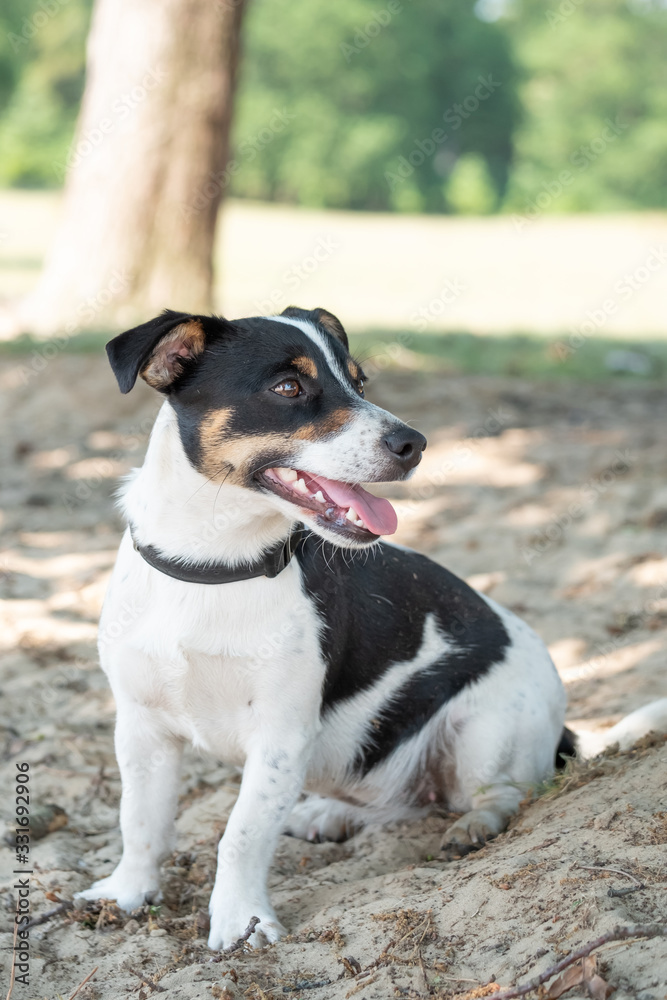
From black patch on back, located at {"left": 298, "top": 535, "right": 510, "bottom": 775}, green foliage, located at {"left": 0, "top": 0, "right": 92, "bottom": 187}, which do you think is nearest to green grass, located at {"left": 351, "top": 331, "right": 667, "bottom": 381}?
black patch on back, located at {"left": 298, "top": 535, "right": 510, "bottom": 775}

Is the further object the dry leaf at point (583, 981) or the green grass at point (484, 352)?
the green grass at point (484, 352)

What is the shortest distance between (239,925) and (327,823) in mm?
840

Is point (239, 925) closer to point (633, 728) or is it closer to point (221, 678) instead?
point (221, 678)

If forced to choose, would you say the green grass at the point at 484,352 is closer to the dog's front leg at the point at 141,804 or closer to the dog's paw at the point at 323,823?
the dog's paw at the point at 323,823

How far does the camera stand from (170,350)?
3025mm

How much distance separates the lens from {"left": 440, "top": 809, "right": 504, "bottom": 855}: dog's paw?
3264 millimetres

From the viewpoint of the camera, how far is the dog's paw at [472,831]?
128 inches

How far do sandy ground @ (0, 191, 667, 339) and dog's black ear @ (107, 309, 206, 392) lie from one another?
5999 mm

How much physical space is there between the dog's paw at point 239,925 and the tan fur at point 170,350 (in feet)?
5.24
